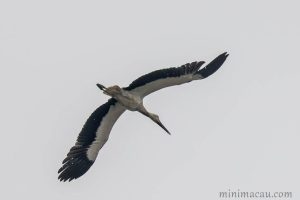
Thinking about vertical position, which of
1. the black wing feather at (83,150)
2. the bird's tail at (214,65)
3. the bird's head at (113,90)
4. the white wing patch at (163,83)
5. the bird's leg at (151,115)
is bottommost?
the black wing feather at (83,150)

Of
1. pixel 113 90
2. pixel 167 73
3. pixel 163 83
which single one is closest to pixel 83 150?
pixel 113 90

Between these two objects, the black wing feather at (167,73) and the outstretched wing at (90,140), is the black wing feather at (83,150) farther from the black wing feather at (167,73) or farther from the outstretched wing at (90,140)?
the black wing feather at (167,73)

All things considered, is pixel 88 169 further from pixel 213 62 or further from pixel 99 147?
pixel 213 62

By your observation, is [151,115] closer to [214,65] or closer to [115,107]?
[115,107]

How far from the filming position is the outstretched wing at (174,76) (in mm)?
38875

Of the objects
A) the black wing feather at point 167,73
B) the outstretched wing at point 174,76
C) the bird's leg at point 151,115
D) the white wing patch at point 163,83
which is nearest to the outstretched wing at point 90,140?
the bird's leg at point 151,115

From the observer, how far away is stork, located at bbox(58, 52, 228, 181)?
128 feet

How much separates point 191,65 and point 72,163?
5738 mm

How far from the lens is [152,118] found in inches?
1633

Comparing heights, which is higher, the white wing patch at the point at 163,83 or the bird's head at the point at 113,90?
the white wing patch at the point at 163,83

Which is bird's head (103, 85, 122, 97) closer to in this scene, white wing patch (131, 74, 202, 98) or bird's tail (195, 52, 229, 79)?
white wing patch (131, 74, 202, 98)

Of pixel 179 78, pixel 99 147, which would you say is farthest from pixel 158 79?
pixel 99 147

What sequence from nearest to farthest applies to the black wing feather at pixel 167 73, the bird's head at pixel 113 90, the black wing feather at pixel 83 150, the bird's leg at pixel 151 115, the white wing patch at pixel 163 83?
the black wing feather at pixel 167 73
the white wing patch at pixel 163 83
the bird's head at pixel 113 90
the black wing feather at pixel 83 150
the bird's leg at pixel 151 115

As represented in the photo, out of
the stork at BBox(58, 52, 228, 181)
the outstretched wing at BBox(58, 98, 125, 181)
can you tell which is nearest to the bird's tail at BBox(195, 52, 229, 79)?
the stork at BBox(58, 52, 228, 181)
